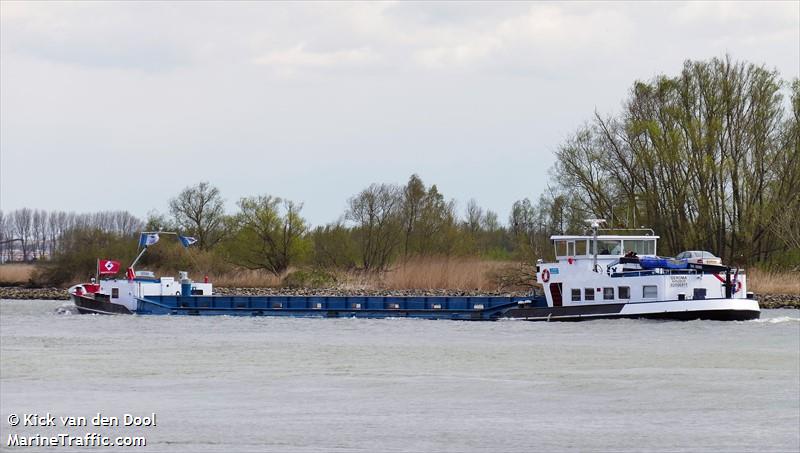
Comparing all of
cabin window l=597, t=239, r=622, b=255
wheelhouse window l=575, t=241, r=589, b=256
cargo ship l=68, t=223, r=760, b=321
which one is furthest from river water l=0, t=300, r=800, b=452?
cabin window l=597, t=239, r=622, b=255

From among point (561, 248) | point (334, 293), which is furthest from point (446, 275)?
point (561, 248)

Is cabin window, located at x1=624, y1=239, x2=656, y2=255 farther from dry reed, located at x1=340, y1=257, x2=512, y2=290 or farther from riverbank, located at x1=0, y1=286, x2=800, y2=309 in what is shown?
dry reed, located at x1=340, y1=257, x2=512, y2=290

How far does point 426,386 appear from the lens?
1055 inches

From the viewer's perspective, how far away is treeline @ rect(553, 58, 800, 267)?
58.3 metres

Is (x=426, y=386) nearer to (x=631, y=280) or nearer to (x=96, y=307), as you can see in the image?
(x=631, y=280)

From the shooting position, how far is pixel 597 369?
98.6 feet

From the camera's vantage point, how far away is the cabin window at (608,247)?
1772 inches

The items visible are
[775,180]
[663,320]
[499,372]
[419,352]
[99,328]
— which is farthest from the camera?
[775,180]

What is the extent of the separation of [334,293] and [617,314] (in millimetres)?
29304

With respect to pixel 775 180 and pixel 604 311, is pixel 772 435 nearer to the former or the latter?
pixel 604 311

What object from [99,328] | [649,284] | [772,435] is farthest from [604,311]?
[772,435]

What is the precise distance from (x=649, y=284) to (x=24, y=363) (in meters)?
21.8

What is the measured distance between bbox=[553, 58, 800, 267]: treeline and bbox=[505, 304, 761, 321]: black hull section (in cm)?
1394

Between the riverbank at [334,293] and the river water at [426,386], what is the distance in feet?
43.2
